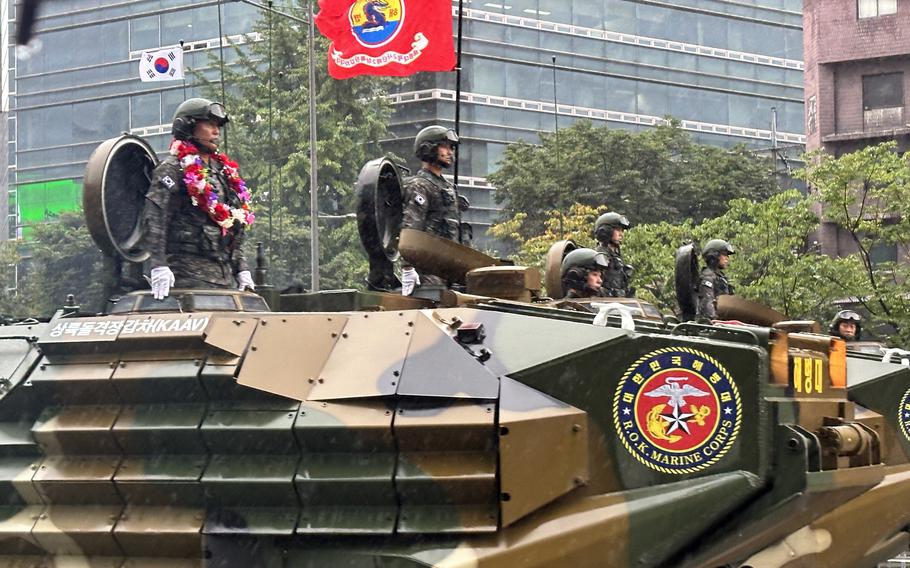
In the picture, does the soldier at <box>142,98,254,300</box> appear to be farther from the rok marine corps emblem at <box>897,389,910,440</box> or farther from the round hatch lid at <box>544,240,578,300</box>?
the rok marine corps emblem at <box>897,389,910,440</box>

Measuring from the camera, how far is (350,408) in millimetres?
8820

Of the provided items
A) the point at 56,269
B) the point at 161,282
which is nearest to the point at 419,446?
the point at 161,282

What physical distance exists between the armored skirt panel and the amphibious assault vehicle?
0.01 meters

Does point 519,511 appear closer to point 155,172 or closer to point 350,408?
point 350,408

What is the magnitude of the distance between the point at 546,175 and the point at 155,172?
3556 cm

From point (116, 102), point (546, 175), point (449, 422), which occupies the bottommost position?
point (449, 422)

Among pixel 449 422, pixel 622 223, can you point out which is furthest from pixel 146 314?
pixel 622 223

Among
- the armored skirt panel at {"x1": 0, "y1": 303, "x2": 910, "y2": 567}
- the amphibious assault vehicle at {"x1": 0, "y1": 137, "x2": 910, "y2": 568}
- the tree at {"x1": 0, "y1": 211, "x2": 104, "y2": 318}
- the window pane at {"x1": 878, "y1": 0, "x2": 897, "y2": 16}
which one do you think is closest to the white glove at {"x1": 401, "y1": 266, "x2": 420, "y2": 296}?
the amphibious assault vehicle at {"x1": 0, "y1": 137, "x2": 910, "y2": 568}

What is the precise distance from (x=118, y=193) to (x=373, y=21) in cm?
1262

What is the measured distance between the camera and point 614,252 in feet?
58.2

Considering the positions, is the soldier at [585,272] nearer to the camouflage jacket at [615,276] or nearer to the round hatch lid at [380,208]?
the camouflage jacket at [615,276]

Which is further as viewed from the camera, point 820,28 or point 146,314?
point 820,28

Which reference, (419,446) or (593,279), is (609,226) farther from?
(419,446)

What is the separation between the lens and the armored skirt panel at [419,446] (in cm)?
852
